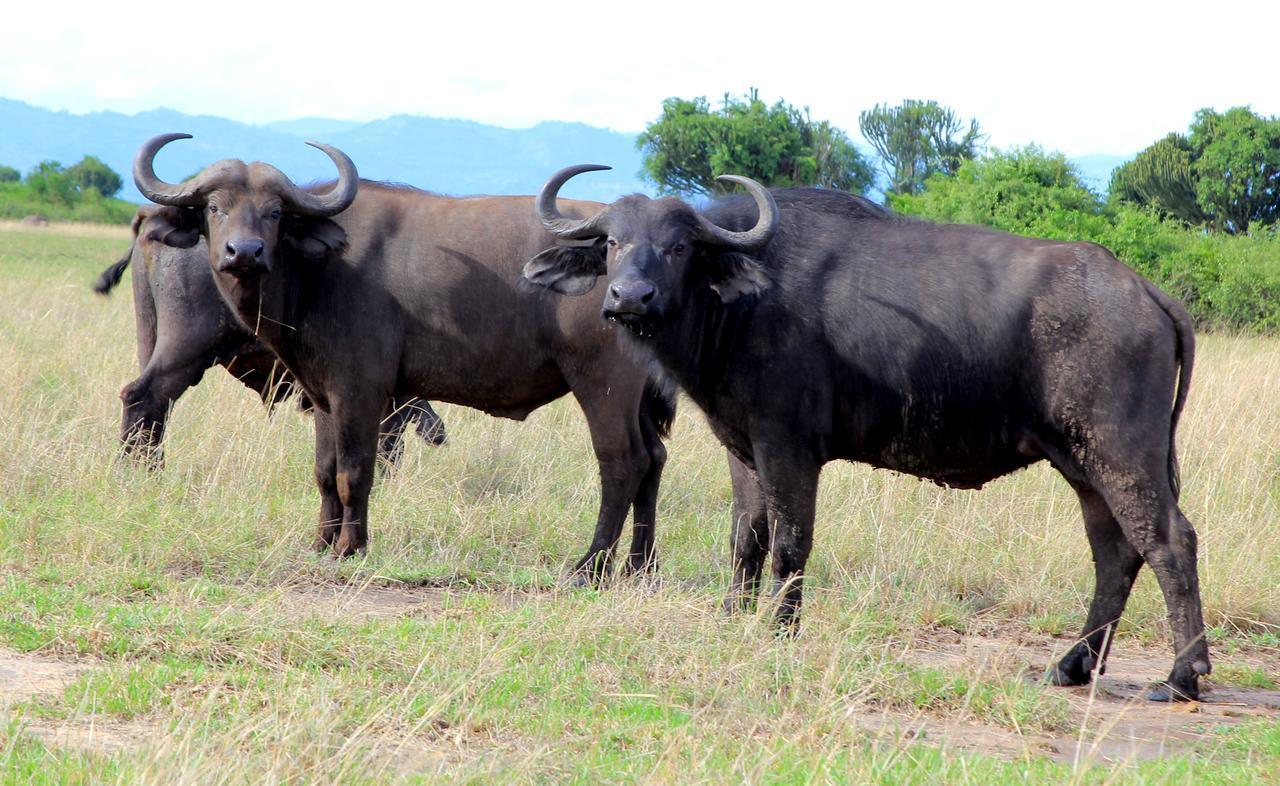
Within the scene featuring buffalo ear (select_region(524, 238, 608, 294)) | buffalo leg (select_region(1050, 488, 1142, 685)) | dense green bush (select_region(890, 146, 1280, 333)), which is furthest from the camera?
dense green bush (select_region(890, 146, 1280, 333))

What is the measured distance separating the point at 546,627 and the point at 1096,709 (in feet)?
6.49

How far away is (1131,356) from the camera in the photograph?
192 inches

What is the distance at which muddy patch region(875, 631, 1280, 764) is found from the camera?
427cm

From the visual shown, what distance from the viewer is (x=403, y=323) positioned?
6.59 m

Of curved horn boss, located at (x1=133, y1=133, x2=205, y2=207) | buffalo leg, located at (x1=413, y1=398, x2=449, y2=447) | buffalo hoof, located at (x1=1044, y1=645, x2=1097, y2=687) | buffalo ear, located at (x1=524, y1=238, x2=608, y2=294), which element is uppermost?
curved horn boss, located at (x1=133, y1=133, x2=205, y2=207)

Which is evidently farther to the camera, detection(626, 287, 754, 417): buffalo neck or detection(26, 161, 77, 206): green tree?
detection(26, 161, 77, 206): green tree

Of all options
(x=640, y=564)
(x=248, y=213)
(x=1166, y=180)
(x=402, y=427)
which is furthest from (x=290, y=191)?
(x=1166, y=180)

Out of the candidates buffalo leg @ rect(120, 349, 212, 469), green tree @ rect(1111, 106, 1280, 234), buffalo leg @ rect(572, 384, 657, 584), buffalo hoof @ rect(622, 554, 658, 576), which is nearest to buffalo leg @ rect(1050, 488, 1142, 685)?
buffalo hoof @ rect(622, 554, 658, 576)

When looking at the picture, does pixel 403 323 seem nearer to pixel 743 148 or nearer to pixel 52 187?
pixel 743 148

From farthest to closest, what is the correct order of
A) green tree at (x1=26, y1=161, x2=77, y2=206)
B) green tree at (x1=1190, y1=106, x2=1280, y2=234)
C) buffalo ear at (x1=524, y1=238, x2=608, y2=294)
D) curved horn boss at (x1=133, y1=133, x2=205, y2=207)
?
green tree at (x1=26, y1=161, x2=77, y2=206) → green tree at (x1=1190, y1=106, x2=1280, y2=234) → curved horn boss at (x1=133, y1=133, x2=205, y2=207) → buffalo ear at (x1=524, y1=238, x2=608, y2=294)

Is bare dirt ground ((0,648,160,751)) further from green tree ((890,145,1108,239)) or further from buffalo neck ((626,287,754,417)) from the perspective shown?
green tree ((890,145,1108,239))

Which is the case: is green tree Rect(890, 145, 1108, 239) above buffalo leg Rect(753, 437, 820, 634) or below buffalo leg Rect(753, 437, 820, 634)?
above

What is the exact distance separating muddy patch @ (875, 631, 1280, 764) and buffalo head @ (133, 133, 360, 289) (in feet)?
10.8

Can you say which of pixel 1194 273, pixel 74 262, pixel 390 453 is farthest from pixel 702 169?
pixel 390 453
